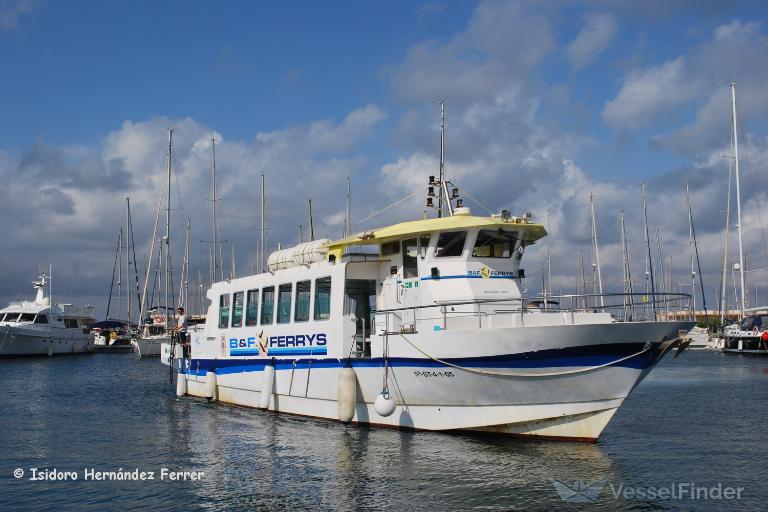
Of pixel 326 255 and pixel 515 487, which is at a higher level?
pixel 326 255

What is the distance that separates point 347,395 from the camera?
17.7m

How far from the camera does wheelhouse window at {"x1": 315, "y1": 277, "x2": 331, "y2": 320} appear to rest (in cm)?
1919

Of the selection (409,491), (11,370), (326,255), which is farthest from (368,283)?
(11,370)

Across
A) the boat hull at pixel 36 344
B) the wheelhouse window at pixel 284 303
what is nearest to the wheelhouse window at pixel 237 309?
the wheelhouse window at pixel 284 303

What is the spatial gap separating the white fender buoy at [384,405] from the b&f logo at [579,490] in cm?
445

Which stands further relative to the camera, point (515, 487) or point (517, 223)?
point (517, 223)

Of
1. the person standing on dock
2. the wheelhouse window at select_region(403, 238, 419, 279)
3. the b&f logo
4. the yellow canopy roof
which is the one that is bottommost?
the b&f logo

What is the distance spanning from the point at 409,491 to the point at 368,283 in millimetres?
7505

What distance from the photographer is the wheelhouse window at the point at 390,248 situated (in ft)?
61.1

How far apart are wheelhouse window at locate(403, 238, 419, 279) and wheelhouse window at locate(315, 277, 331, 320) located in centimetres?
223

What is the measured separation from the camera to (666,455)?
51.8 feet

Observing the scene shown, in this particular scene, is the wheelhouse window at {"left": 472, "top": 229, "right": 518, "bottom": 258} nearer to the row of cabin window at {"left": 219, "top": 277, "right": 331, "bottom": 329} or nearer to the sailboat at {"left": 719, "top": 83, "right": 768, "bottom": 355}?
the row of cabin window at {"left": 219, "top": 277, "right": 331, "bottom": 329}

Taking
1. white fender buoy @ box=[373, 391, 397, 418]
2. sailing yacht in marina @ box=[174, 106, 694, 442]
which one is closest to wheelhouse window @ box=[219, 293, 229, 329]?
sailing yacht in marina @ box=[174, 106, 694, 442]

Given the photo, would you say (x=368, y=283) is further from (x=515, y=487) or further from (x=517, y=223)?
(x=515, y=487)
